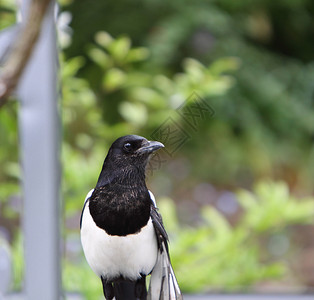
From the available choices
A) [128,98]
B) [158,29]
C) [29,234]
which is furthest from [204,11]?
[29,234]

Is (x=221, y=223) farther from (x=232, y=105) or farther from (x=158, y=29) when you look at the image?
(x=158, y=29)

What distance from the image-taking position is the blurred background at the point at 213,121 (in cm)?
125

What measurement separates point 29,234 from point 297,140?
1.90m

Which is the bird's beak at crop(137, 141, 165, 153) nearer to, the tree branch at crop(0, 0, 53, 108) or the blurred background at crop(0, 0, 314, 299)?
the tree branch at crop(0, 0, 53, 108)

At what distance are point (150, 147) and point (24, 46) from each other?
0.08m

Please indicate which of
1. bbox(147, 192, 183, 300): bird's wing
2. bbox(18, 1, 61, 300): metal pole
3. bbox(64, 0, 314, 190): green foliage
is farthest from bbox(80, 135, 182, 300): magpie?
bbox(64, 0, 314, 190): green foliage

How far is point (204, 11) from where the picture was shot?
6.66 feet

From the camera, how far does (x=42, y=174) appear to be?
0.56 meters

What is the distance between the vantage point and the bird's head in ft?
0.78

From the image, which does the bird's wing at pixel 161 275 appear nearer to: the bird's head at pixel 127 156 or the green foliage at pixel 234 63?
the bird's head at pixel 127 156

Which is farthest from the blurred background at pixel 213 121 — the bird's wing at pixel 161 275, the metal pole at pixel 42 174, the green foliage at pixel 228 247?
the bird's wing at pixel 161 275

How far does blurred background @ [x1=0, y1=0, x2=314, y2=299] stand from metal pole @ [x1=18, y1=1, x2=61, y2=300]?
41 cm

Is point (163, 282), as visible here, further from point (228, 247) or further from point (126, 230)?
point (228, 247)

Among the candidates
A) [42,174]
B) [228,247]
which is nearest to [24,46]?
[42,174]
